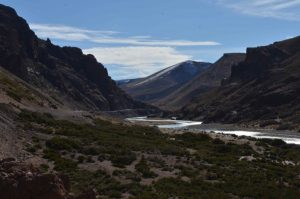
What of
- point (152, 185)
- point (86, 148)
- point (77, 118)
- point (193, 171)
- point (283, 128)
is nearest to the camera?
point (152, 185)

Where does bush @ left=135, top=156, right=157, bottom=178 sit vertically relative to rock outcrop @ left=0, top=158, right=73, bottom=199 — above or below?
below

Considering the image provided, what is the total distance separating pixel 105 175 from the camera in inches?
1537

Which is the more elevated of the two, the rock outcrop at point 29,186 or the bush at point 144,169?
the rock outcrop at point 29,186

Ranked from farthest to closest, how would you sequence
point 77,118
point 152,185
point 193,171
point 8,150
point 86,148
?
1. point 77,118
2. point 86,148
3. point 193,171
4. point 8,150
5. point 152,185

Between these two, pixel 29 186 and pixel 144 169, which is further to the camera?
pixel 144 169

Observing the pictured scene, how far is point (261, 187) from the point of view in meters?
39.0

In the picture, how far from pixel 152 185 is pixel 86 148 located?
13552 millimetres

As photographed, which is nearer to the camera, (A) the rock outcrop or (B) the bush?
(A) the rock outcrop

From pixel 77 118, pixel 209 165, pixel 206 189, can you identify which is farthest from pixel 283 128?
pixel 206 189

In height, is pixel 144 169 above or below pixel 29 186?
below

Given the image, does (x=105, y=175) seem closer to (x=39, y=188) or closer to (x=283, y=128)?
(x=39, y=188)

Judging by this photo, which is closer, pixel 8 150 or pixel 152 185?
pixel 152 185

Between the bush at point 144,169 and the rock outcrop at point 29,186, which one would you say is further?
the bush at point 144,169

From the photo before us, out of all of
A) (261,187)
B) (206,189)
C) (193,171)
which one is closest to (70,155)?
(193,171)
